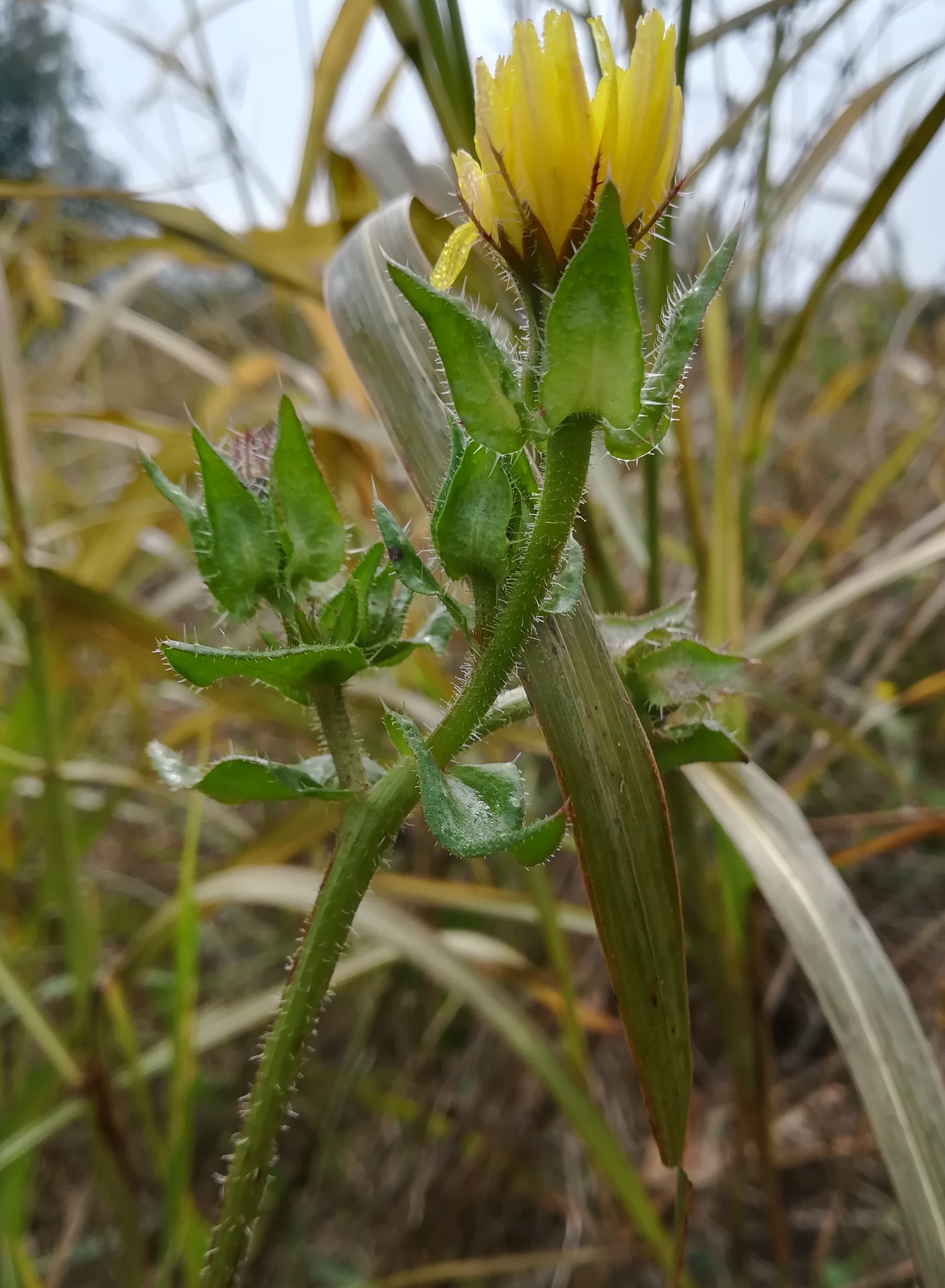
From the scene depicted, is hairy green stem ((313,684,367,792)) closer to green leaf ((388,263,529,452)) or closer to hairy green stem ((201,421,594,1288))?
hairy green stem ((201,421,594,1288))

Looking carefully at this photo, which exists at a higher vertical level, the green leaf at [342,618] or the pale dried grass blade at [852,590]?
the pale dried grass blade at [852,590]

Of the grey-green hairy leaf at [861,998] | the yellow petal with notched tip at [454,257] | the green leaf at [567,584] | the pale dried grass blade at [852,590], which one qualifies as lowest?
the grey-green hairy leaf at [861,998]

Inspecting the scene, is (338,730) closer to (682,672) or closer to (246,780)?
(246,780)

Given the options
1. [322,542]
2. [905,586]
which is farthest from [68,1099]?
[905,586]

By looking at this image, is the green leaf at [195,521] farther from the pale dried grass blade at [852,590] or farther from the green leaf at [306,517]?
the pale dried grass blade at [852,590]

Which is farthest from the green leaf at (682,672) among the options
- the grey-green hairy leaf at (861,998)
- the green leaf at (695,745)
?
the grey-green hairy leaf at (861,998)

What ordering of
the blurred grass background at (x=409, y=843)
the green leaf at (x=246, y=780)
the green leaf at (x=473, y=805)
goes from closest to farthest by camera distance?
1. the green leaf at (x=473, y=805)
2. the green leaf at (x=246, y=780)
3. the blurred grass background at (x=409, y=843)

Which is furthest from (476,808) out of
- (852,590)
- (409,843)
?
(409,843)
